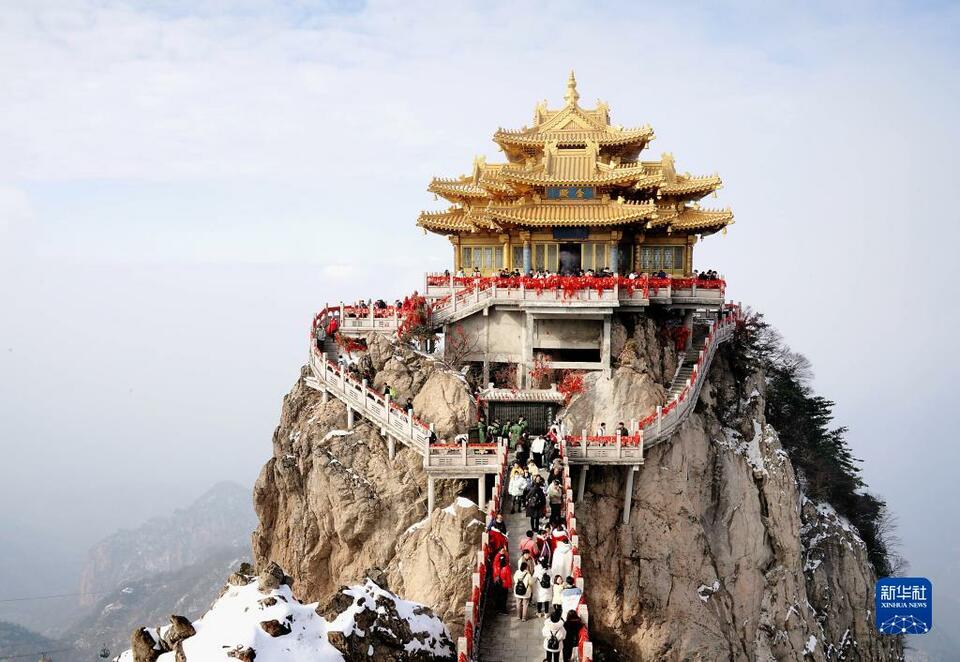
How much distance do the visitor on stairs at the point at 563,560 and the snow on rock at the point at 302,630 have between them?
252 cm

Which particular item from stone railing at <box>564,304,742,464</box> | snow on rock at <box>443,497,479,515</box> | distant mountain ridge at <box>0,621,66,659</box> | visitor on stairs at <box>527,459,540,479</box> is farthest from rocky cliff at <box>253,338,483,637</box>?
distant mountain ridge at <box>0,621,66,659</box>

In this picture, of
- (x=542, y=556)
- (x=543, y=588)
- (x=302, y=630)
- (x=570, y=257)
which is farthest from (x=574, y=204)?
(x=302, y=630)

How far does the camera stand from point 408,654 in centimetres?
1458

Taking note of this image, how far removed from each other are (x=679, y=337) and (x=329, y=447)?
14175 mm

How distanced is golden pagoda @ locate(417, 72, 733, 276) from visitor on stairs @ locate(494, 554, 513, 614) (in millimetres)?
17354

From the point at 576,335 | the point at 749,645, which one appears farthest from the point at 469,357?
the point at 749,645

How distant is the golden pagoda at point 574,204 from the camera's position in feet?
Result: 105

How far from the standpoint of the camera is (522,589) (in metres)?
15.6

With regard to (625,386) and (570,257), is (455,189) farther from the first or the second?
(625,386)

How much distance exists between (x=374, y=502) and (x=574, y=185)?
14.4m

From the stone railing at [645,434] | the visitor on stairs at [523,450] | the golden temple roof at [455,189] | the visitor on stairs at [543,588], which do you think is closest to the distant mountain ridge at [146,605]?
the golden temple roof at [455,189]

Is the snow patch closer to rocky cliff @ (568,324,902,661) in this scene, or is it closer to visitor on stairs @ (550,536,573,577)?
rocky cliff @ (568,324,902,661)

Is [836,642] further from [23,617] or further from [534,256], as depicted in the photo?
[23,617]

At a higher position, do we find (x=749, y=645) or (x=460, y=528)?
(x=460, y=528)
